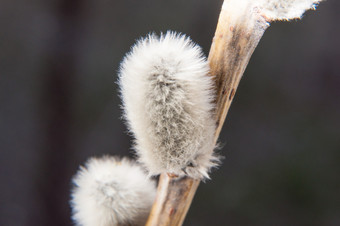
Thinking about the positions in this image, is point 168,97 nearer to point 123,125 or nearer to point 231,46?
point 231,46

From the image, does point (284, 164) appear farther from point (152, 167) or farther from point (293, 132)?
point (152, 167)

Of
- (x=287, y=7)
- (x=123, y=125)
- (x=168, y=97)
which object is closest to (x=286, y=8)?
(x=287, y=7)

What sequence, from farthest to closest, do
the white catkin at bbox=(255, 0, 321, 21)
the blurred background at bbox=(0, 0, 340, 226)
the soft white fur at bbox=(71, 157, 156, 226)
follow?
the blurred background at bbox=(0, 0, 340, 226)
the soft white fur at bbox=(71, 157, 156, 226)
the white catkin at bbox=(255, 0, 321, 21)

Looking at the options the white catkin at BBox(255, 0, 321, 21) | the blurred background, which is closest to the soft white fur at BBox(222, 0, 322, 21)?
the white catkin at BBox(255, 0, 321, 21)

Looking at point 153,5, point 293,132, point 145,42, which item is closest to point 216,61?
point 145,42

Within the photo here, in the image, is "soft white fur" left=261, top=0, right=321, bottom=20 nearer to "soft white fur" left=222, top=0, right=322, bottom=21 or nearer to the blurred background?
"soft white fur" left=222, top=0, right=322, bottom=21

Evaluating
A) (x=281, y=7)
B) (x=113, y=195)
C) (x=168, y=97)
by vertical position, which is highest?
(x=281, y=7)

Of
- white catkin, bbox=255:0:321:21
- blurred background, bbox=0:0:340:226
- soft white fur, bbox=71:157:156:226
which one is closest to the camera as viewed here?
white catkin, bbox=255:0:321:21

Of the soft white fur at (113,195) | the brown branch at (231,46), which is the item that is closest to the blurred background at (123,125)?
the soft white fur at (113,195)
